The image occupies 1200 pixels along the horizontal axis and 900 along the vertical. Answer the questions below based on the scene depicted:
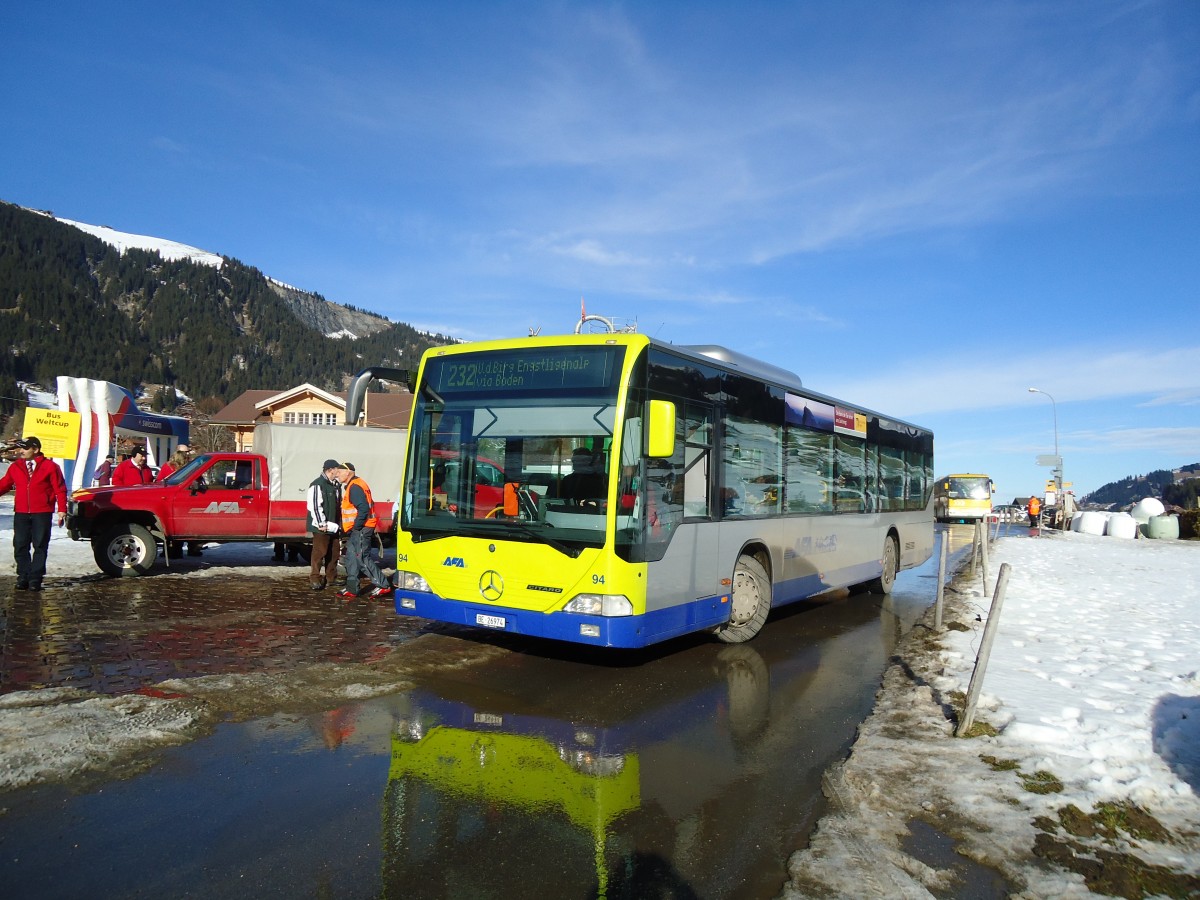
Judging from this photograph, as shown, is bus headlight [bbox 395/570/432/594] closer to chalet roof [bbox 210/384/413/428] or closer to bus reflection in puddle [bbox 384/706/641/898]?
bus reflection in puddle [bbox 384/706/641/898]

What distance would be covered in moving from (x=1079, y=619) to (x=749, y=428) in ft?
18.5

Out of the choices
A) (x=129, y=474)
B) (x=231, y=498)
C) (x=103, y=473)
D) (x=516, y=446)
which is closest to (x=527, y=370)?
(x=516, y=446)

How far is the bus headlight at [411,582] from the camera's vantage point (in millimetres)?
7902

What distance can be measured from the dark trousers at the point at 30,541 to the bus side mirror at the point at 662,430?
348 inches

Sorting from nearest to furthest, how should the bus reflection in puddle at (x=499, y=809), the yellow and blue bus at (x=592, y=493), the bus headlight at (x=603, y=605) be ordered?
the bus reflection in puddle at (x=499, y=809), the bus headlight at (x=603, y=605), the yellow and blue bus at (x=592, y=493)

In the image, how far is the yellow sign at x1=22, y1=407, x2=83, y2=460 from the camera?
720 inches

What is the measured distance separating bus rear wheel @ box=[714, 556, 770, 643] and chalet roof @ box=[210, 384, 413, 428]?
44.6m

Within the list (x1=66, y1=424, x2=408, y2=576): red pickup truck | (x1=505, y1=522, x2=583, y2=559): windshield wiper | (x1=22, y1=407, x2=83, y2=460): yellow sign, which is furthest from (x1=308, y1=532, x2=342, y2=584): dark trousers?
(x1=22, y1=407, x2=83, y2=460): yellow sign

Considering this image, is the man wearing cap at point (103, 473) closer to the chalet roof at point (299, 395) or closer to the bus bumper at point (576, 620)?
the bus bumper at point (576, 620)

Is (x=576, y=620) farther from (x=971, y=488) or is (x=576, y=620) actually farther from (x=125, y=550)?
(x=971, y=488)

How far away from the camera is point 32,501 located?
35.9 ft

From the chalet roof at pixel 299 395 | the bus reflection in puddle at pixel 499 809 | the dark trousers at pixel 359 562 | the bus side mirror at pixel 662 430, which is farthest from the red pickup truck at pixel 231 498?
the chalet roof at pixel 299 395

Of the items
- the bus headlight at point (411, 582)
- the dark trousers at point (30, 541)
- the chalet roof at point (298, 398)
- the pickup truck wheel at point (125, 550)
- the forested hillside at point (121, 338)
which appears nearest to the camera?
the bus headlight at point (411, 582)

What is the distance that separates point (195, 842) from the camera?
13.0 ft
